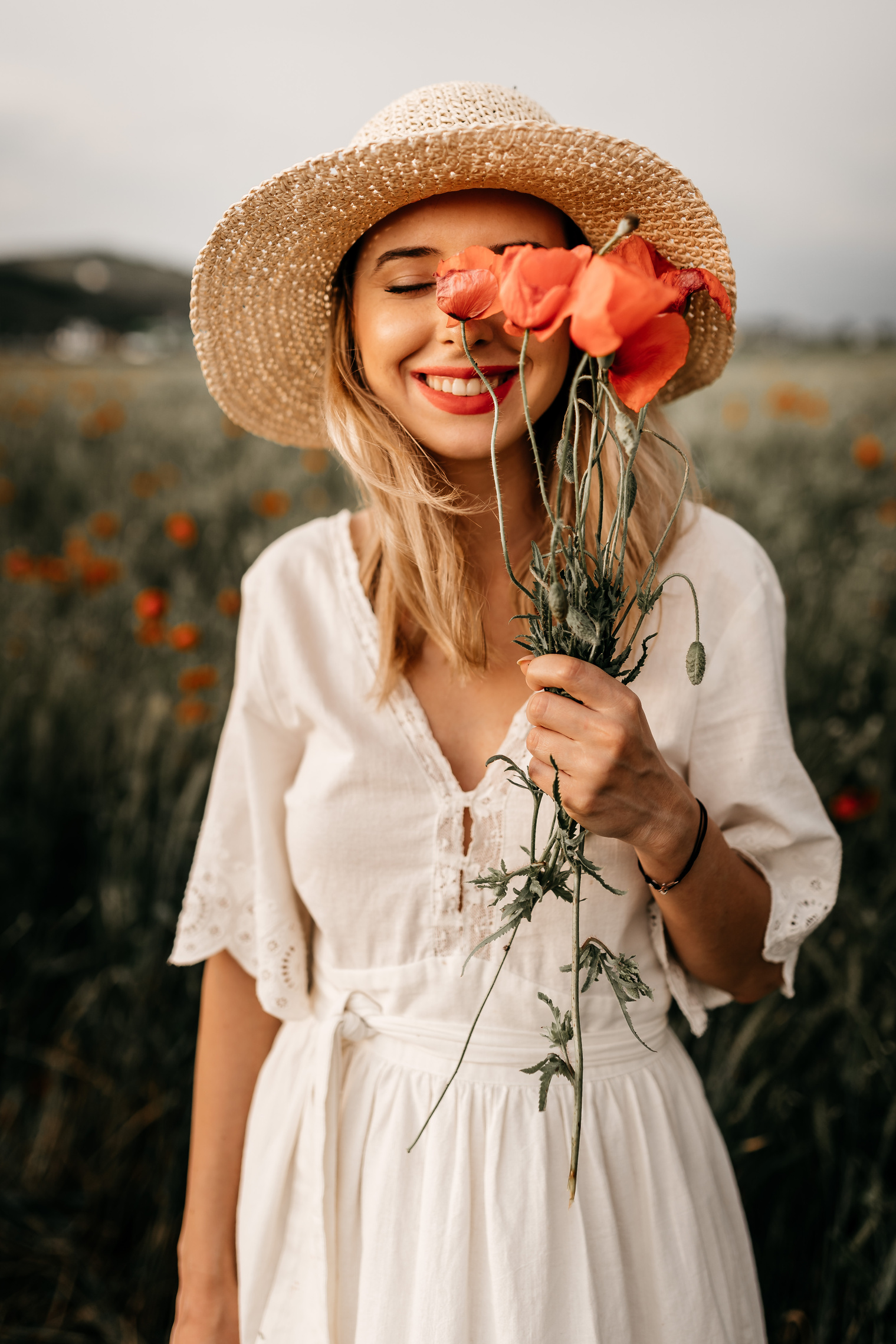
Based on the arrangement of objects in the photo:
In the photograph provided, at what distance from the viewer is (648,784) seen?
29.0 inches

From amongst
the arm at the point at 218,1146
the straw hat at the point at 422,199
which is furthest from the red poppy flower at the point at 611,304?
the arm at the point at 218,1146

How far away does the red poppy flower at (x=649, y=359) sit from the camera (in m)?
0.58

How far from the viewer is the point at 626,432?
22.5 inches

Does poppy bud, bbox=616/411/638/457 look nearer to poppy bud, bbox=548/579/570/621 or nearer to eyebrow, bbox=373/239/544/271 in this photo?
poppy bud, bbox=548/579/570/621

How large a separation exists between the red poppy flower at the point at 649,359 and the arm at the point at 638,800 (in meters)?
0.20

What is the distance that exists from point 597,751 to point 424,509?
1.52 feet

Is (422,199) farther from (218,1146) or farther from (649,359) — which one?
(218,1146)

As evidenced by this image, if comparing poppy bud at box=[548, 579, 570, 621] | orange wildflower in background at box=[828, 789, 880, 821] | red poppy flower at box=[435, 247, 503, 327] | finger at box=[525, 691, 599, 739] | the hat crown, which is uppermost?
the hat crown

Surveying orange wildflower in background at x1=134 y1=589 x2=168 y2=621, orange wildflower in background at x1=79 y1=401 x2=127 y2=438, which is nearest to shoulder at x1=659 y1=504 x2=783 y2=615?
orange wildflower in background at x1=134 y1=589 x2=168 y2=621

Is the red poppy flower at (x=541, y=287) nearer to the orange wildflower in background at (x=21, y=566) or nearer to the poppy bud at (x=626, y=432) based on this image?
the poppy bud at (x=626, y=432)

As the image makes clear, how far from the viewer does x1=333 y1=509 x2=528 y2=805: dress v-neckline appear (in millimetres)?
974

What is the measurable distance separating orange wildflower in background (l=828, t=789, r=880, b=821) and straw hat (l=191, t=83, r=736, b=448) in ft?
2.66

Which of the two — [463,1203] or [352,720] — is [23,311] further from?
[463,1203]

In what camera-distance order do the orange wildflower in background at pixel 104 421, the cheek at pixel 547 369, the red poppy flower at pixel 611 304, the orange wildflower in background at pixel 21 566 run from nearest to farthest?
the red poppy flower at pixel 611 304 < the cheek at pixel 547 369 < the orange wildflower in background at pixel 21 566 < the orange wildflower in background at pixel 104 421
